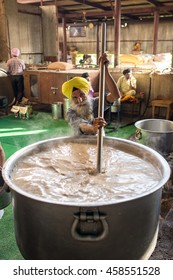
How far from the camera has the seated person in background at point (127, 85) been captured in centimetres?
709

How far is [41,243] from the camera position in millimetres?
1677

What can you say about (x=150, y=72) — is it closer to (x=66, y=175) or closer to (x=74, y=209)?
(x=66, y=175)

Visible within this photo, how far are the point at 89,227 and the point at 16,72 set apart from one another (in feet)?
26.6

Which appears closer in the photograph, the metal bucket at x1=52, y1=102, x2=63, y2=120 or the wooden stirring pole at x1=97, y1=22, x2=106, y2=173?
the wooden stirring pole at x1=97, y1=22, x2=106, y2=173

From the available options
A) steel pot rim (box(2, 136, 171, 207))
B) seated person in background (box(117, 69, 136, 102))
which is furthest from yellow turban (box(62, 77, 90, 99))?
seated person in background (box(117, 69, 136, 102))

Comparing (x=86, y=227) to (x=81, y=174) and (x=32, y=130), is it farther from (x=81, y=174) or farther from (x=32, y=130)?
(x=32, y=130)

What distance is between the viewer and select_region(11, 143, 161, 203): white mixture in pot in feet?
6.37

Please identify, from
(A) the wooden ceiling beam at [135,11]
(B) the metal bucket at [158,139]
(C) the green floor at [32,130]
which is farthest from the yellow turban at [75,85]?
(A) the wooden ceiling beam at [135,11]

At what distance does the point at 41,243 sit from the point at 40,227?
0.12 metres

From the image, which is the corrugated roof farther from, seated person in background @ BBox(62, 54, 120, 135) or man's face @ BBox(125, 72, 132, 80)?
seated person in background @ BBox(62, 54, 120, 135)

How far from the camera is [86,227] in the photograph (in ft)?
4.91

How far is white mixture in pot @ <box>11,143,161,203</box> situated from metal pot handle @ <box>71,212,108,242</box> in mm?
274
